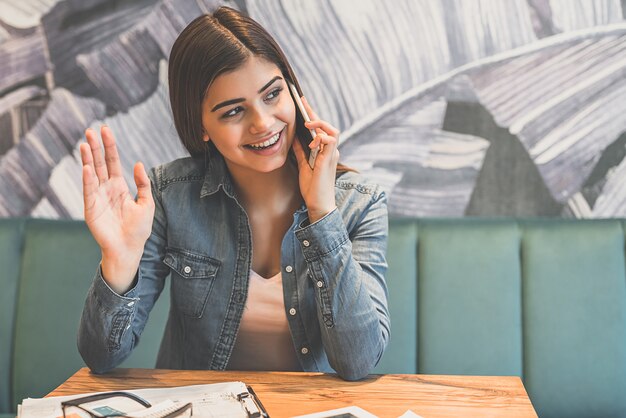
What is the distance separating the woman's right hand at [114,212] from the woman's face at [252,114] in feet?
0.66

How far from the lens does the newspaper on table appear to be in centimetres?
92

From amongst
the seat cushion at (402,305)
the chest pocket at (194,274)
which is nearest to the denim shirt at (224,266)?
the chest pocket at (194,274)

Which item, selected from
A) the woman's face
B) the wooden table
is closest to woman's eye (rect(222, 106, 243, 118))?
the woman's face

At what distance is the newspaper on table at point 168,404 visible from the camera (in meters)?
0.92

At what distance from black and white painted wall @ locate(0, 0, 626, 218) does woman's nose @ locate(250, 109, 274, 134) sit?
64 cm

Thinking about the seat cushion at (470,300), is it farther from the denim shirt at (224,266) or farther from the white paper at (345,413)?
the white paper at (345,413)

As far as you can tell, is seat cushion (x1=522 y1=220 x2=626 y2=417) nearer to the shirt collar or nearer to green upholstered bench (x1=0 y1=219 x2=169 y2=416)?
the shirt collar

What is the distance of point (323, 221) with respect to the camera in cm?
120

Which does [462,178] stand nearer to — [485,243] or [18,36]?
[485,243]

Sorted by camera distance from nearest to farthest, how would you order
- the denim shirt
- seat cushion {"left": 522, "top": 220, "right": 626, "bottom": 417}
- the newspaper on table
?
the newspaper on table, the denim shirt, seat cushion {"left": 522, "top": 220, "right": 626, "bottom": 417}

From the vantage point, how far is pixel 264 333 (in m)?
1.38

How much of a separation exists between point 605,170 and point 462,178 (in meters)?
0.38

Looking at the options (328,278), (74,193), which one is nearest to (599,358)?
(328,278)

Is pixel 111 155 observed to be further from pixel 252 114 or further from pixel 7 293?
pixel 7 293
